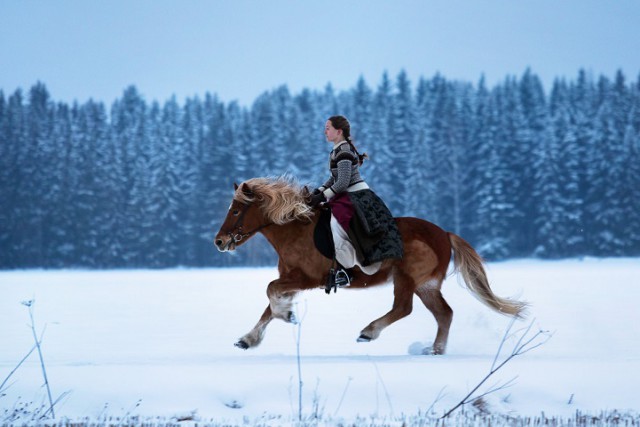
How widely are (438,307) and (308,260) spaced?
166cm

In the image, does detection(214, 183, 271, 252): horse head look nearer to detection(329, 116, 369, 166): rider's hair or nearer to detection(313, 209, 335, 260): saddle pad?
detection(313, 209, 335, 260): saddle pad

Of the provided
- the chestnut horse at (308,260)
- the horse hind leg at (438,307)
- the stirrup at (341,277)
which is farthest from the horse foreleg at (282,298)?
the horse hind leg at (438,307)

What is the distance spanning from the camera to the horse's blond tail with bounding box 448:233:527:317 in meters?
9.22

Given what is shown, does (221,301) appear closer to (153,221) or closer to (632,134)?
(153,221)

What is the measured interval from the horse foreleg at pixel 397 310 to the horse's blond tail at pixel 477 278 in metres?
0.85

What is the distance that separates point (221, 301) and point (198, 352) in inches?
407

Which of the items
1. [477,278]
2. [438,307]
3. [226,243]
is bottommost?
[438,307]

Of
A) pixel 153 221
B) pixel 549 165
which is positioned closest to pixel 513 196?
pixel 549 165

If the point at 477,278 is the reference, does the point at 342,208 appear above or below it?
above

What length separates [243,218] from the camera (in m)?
8.95

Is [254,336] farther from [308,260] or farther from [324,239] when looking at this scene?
[324,239]

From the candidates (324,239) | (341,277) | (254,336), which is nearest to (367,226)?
(324,239)

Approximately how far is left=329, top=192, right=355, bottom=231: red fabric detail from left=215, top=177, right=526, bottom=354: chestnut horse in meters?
0.25

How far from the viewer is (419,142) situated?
6581cm
